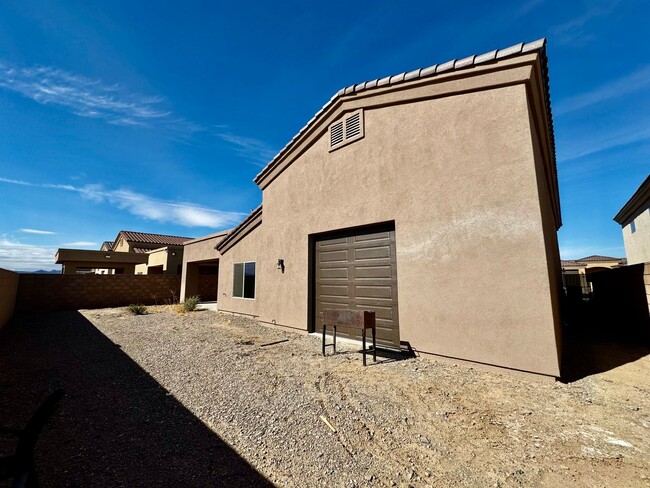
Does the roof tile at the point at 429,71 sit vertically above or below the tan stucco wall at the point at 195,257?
above

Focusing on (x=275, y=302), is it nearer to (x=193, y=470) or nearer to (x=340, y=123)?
(x=340, y=123)

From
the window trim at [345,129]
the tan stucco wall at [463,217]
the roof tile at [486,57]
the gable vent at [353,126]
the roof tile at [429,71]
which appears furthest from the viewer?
the gable vent at [353,126]

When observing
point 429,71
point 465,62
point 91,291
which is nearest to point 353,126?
point 429,71

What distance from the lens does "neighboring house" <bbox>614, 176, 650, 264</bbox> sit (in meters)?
13.8

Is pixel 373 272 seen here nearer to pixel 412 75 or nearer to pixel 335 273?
pixel 335 273

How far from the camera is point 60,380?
15.9ft

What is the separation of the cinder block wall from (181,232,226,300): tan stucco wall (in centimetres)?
186

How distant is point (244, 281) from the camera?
1225 cm

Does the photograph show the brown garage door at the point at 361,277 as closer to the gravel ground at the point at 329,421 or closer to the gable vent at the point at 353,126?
the gravel ground at the point at 329,421

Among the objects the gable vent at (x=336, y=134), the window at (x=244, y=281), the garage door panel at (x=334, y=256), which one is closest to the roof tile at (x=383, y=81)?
the gable vent at (x=336, y=134)

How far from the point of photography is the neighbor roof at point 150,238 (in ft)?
90.0

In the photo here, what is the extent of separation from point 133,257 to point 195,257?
30.7 ft

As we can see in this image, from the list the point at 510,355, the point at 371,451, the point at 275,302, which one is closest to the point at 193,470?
the point at 371,451

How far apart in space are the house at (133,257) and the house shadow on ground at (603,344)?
21.0 metres
